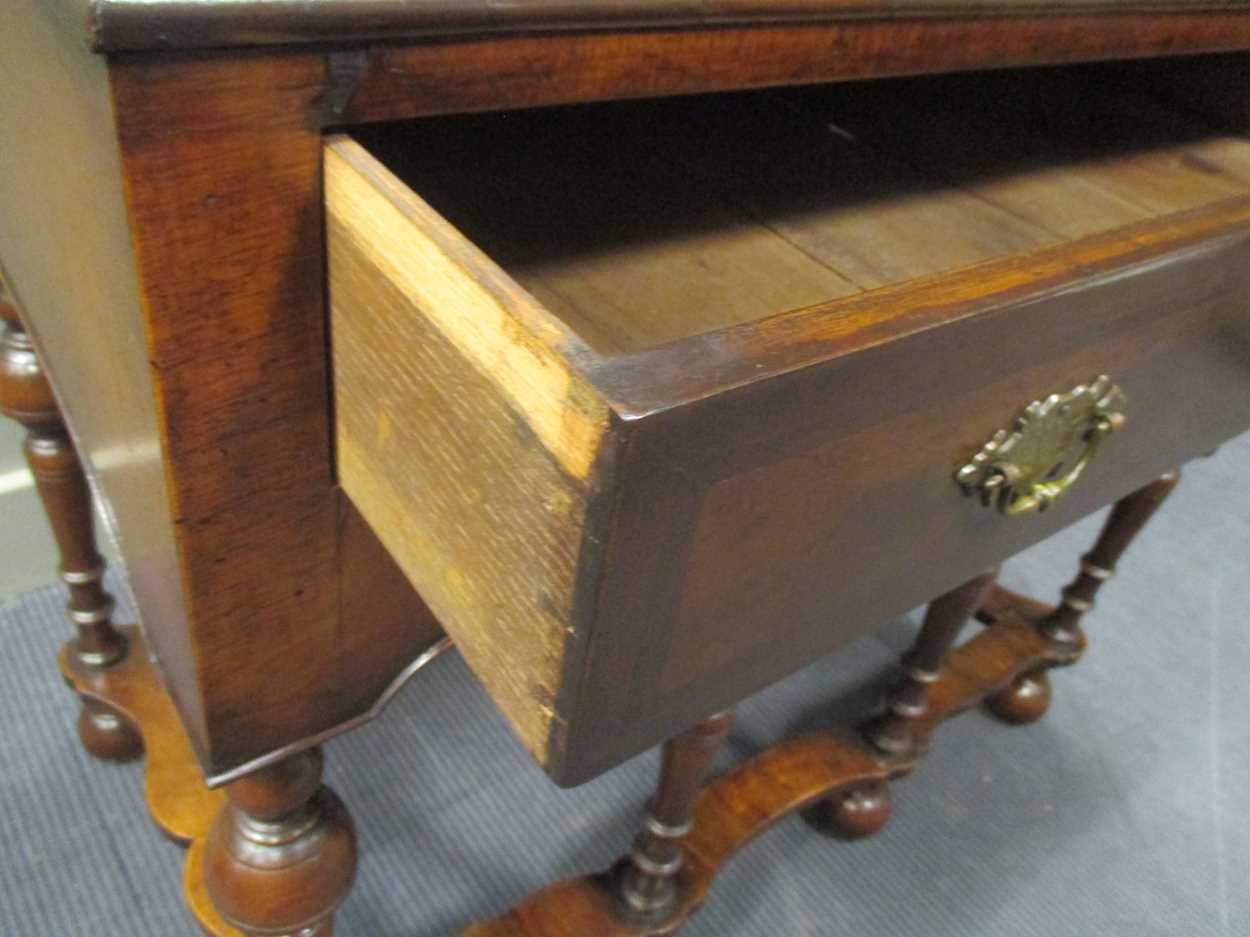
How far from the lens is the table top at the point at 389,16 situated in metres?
0.27

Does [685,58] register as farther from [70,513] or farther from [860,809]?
[860,809]

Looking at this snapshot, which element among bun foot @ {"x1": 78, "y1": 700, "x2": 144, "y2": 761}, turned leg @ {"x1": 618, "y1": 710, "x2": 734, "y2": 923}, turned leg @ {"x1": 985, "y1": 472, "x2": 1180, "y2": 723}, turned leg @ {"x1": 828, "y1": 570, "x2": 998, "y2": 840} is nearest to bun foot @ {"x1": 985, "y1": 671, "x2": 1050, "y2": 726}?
turned leg @ {"x1": 985, "y1": 472, "x2": 1180, "y2": 723}

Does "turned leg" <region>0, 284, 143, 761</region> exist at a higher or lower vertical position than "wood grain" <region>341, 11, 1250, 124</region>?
lower

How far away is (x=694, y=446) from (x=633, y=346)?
132mm

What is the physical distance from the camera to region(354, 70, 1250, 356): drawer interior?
0.43m

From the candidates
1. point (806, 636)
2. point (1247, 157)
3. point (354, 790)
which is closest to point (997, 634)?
point (1247, 157)

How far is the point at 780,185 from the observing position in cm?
54

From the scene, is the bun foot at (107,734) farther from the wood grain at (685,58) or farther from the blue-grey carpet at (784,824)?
the wood grain at (685,58)

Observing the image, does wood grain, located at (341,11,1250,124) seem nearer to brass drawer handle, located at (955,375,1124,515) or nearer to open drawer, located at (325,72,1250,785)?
open drawer, located at (325,72,1250,785)

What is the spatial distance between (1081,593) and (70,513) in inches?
35.0

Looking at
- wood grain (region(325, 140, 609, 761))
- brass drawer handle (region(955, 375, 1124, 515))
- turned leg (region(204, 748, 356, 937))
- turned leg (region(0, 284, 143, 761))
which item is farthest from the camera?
turned leg (region(0, 284, 143, 761))

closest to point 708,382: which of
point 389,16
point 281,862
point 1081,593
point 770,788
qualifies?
point 389,16

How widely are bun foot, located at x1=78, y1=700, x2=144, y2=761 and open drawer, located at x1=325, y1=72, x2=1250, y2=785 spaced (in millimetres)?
598

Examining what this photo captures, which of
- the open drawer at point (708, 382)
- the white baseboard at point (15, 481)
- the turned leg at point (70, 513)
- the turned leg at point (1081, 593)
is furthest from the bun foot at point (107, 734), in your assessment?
the turned leg at point (1081, 593)
